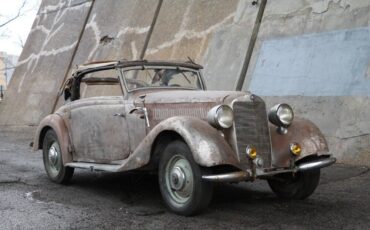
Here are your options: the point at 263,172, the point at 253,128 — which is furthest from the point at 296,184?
the point at 253,128

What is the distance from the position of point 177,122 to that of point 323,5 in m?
5.78

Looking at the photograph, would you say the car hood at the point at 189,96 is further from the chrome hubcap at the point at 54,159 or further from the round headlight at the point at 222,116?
the chrome hubcap at the point at 54,159

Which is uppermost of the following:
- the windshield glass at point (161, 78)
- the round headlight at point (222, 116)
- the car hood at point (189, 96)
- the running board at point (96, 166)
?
the windshield glass at point (161, 78)

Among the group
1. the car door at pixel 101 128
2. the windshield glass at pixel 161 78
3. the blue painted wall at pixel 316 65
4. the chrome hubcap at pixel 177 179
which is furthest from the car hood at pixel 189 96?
the blue painted wall at pixel 316 65

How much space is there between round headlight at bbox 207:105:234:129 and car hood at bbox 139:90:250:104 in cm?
24

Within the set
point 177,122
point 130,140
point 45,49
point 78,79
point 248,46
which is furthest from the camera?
point 45,49

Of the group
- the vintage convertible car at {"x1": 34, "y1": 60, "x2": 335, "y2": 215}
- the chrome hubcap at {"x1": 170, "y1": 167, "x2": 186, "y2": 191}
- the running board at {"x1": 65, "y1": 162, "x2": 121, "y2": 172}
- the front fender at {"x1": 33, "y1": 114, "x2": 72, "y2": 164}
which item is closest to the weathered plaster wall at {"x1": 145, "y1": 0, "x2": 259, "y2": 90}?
the vintage convertible car at {"x1": 34, "y1": 60, "x2": 335, "y2": 215}

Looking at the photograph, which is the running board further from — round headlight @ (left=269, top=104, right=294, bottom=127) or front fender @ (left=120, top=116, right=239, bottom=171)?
round headlight @ (left=269, top=104, right=294, bottom=127)

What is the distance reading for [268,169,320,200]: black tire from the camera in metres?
5.43

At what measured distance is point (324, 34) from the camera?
30.2 feet

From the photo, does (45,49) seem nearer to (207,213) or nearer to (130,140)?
(130,140)

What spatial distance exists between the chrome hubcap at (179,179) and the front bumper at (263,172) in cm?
28

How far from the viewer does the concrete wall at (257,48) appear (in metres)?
8.29

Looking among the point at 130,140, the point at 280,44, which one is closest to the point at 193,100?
the point at 130,140
